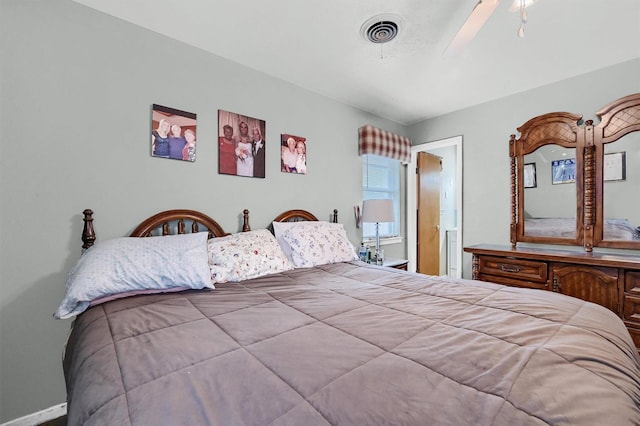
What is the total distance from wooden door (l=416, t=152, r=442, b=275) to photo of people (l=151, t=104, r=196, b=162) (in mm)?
3060

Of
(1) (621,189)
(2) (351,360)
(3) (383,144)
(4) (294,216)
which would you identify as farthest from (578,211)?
(2) (351,360)

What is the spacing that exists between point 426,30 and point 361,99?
1.23 metres

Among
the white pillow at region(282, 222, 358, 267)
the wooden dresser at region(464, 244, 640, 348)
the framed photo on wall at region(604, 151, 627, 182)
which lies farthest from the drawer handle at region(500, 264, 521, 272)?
the white pillow at region(282, 222, 358, 267)

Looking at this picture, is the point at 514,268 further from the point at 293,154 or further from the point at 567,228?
the point at 293,154

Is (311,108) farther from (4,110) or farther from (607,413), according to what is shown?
(607,413)

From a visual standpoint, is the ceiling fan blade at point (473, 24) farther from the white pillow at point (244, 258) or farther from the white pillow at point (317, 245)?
the white pillow at point (244, 258)

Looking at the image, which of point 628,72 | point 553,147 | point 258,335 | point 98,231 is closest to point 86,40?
point 98,231

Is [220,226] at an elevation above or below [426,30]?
below

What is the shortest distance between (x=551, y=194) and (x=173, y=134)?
3.44 m

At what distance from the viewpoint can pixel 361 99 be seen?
311 cm

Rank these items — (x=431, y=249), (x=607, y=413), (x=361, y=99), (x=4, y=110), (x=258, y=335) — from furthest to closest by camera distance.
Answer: (x=431, y=249) < (x=361, y=99) < (x=4, y=110) < (x=258, y=335) < (x=607, y=413)

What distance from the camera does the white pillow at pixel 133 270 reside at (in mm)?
1327

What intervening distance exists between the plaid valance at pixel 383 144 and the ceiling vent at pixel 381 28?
1.30 m

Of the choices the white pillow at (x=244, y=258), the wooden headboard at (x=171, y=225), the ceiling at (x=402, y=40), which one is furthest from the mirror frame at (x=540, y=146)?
the wooden headboard at (x=171, y=225)
